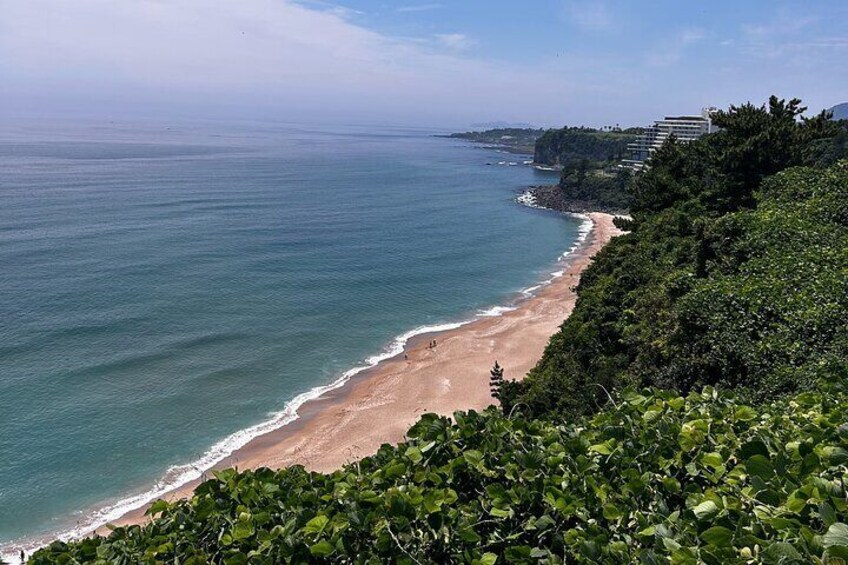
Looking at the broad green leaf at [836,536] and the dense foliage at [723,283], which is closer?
the broad green leaf at [836,536]

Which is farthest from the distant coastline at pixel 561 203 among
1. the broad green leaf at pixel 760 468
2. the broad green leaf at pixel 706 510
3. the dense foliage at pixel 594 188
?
the broad green leaf at pixel 706 510

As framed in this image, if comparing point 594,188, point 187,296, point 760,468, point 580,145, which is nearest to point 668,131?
point 580,145

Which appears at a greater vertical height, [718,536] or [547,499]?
[718,536]

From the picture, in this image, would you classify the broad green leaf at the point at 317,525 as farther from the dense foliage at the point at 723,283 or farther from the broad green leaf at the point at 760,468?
the dense foliage at the point at 723,283

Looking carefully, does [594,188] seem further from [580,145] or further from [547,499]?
[547,499]

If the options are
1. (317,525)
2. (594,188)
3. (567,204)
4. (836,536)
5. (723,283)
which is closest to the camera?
(836,536)

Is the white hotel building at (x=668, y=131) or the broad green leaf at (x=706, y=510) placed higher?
the white hotel building at (x=668, y=131)

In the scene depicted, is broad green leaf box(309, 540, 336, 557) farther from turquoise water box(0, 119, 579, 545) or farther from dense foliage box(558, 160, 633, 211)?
dense foliage box(558, 160, 633, 211)
